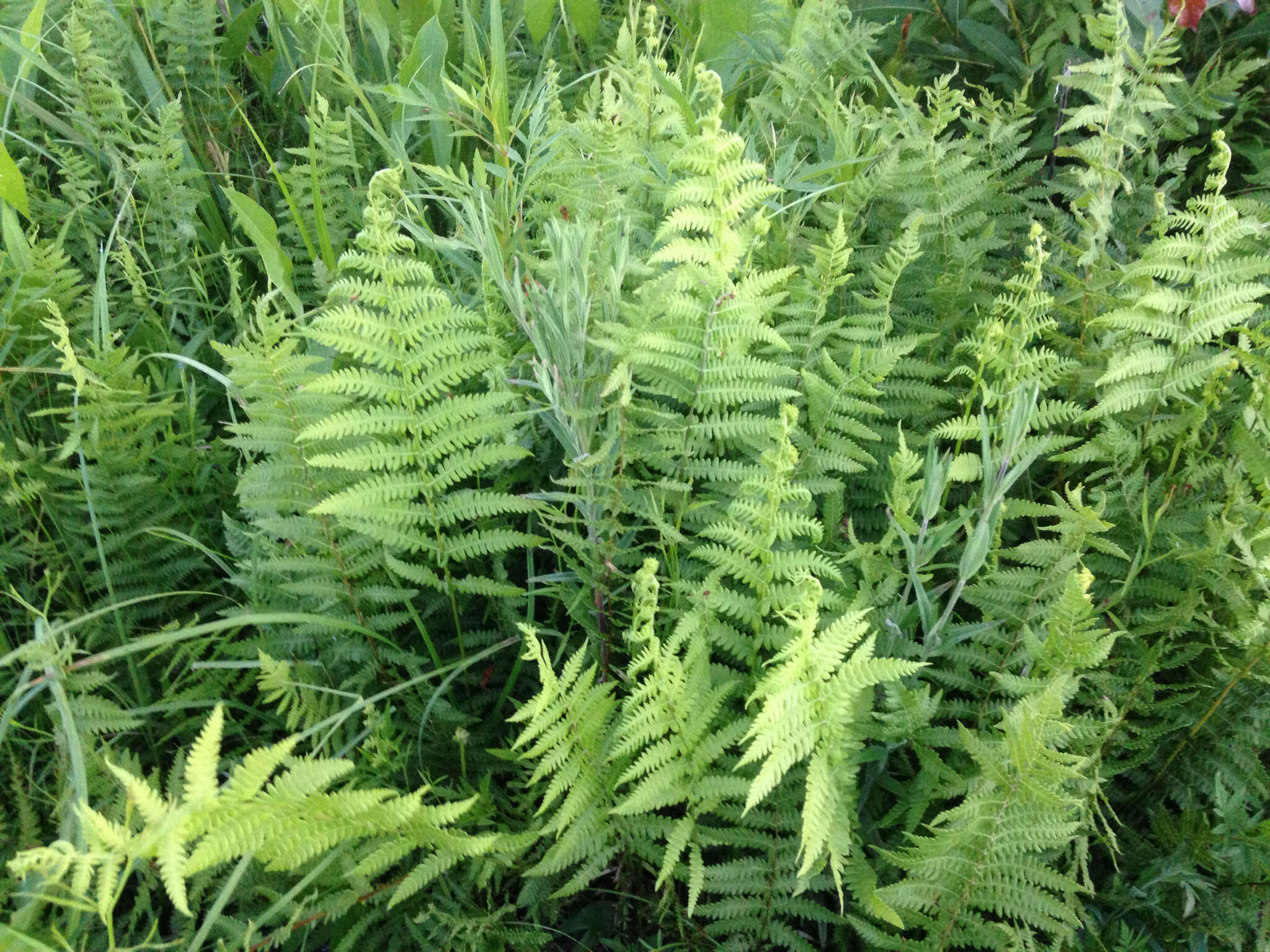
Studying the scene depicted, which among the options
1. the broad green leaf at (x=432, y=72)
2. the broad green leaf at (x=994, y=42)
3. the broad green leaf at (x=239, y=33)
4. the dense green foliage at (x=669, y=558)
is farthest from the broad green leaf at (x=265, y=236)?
the broad green leaf at (x=994, y=42)

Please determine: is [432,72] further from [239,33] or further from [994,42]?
[994,42]

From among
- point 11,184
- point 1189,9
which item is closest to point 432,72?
point 11,184

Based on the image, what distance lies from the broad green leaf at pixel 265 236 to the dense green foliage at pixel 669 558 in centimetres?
2

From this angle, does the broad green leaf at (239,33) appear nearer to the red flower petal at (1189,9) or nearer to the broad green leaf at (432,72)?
the broad green leaf at (432,72)

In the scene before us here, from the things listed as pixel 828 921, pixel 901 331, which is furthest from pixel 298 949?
pixel 901 331

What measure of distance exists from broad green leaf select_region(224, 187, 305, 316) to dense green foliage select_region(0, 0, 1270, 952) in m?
0.02

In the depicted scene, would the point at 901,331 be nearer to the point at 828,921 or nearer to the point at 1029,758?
the point at 1029,758

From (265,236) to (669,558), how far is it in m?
1.31

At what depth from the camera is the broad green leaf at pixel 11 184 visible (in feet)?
7.74

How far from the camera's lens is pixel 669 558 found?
5.98 ft

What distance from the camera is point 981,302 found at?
219 cm

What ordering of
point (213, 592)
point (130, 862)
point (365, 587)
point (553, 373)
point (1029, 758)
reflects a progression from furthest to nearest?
1. point (213, 592)
2. point (365, 587)
3. point (553, 373)
4. point (1029, 758)
5. point (130, 862)

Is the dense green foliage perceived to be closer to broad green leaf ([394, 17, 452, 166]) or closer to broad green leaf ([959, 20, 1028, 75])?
broad green leaf ([394, 17, 452, 166])

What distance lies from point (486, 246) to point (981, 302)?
3.67 ft
